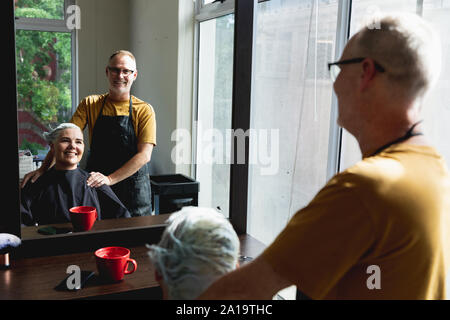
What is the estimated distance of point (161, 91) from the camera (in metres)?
1.94

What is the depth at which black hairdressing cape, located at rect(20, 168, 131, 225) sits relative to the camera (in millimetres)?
1408

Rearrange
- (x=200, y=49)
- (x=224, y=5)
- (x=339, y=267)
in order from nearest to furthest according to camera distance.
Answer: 1. (x=339, y=267)
2. (x=224, y=5)
3. (x=200, y=49)

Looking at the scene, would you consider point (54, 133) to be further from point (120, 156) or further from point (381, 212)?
point (381, 212)

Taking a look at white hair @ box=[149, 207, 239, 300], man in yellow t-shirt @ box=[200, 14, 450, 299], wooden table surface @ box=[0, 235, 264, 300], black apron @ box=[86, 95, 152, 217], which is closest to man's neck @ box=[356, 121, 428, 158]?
man in yellow t-shirt @ box=[200, 14, 450, 299]

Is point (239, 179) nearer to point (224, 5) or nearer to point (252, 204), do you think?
point (252, 204)

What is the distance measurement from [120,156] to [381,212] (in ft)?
4.05

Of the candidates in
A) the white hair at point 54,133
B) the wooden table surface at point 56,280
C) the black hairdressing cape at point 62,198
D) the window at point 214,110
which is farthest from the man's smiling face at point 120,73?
the wooden table surface at point 56,280

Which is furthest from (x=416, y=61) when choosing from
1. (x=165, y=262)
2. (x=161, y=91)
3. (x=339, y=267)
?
(x=161, y=91)

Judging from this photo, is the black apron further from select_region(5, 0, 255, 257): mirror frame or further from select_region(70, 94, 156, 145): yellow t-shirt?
select_region(5, 0, 255, 257): mirror frame

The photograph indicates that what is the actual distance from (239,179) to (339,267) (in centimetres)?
105

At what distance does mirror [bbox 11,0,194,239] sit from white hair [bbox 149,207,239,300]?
0.80m

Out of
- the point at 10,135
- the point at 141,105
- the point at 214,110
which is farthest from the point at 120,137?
the point at 214,110

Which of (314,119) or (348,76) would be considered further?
(314,119)

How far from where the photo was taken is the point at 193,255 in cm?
74
